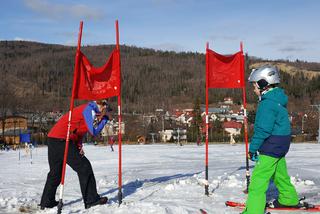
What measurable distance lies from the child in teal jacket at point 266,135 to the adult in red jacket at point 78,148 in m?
2.52

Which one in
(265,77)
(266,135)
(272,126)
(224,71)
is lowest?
(266,135)

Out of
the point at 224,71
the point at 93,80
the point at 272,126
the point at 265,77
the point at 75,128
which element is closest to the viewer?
the point at 272,126

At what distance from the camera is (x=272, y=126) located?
607 cm

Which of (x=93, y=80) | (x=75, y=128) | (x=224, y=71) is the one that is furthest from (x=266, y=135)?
(x=224, y=71)

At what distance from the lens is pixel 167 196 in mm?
8695

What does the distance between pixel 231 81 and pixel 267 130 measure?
3358mm

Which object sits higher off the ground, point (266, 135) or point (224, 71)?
point (224, 71)

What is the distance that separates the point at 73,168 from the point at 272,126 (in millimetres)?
3376

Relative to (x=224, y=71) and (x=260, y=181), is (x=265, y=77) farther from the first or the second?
(x=224, y=71)

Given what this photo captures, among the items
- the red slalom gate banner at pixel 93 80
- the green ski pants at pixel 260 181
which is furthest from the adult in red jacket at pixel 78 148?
the green ski pants at pixel 260 181

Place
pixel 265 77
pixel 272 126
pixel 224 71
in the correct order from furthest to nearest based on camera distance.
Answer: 1. pixel 224 71
2. pixel 265 77
3. pixel 272 126

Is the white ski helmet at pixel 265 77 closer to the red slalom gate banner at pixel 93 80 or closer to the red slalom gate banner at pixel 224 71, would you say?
the red slalom gate banner at pixel 93 80

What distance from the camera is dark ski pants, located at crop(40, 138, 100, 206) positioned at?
762 cm

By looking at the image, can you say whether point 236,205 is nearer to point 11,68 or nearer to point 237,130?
point 237,130
